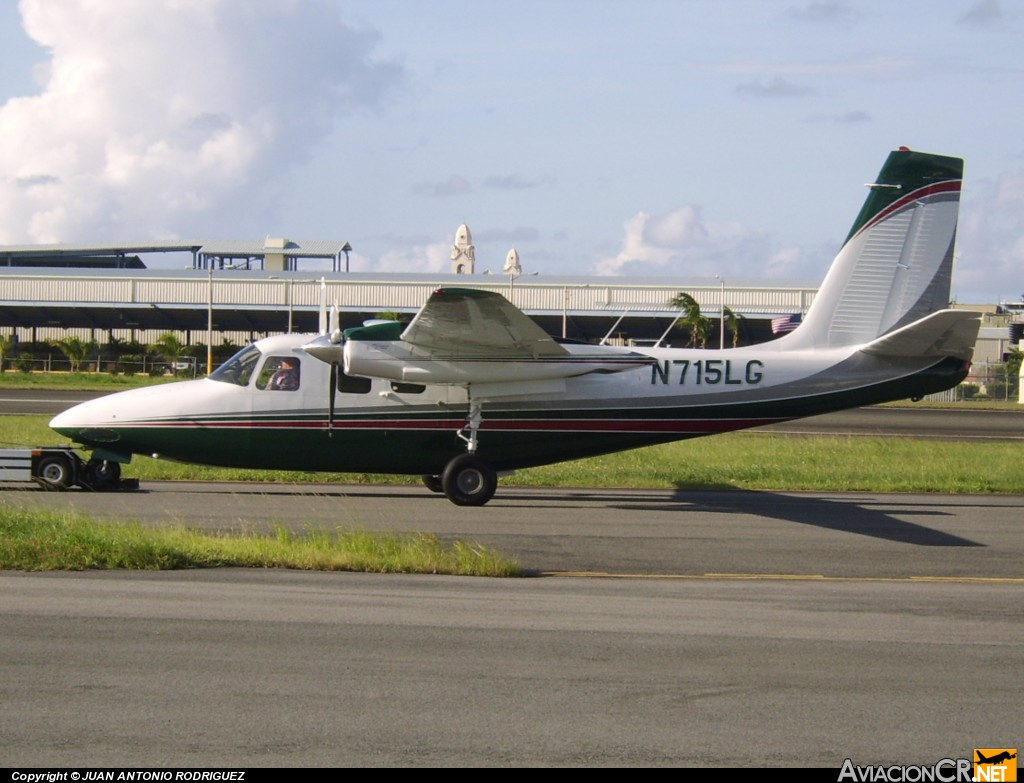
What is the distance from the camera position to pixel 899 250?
1880cm

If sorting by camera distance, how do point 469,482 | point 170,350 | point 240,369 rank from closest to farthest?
point 469,482 < point 240,369 < point 170,350

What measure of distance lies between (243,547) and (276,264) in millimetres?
72858

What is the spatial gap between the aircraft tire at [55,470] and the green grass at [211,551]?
19.0 ft

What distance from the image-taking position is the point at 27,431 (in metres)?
31.2

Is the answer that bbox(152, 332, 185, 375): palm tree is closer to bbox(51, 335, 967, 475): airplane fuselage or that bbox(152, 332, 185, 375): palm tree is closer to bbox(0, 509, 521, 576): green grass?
bbox(51, 335, 967, 475): airplane fuselage

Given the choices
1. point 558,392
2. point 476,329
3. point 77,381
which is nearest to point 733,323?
point 77,381

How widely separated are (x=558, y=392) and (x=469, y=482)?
214 centimetres

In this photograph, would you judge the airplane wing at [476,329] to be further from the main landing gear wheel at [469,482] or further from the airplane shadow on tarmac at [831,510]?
the airplane shadow on tarmac at [831,510]

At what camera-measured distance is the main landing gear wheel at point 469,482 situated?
1819cm

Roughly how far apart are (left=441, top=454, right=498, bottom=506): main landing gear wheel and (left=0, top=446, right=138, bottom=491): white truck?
5.75 meters

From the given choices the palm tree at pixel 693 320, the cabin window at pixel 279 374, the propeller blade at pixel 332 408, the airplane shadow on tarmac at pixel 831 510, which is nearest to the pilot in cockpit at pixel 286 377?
the cabin window at pixel 279 374

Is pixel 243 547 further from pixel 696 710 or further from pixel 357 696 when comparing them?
pixel 696 710

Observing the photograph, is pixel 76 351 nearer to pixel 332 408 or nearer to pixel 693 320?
pixel 693 320

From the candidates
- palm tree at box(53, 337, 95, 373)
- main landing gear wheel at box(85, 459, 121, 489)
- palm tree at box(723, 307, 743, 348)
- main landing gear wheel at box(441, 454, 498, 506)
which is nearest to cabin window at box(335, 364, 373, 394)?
main landing gear wheel at box(441, 454, 498, 506)
